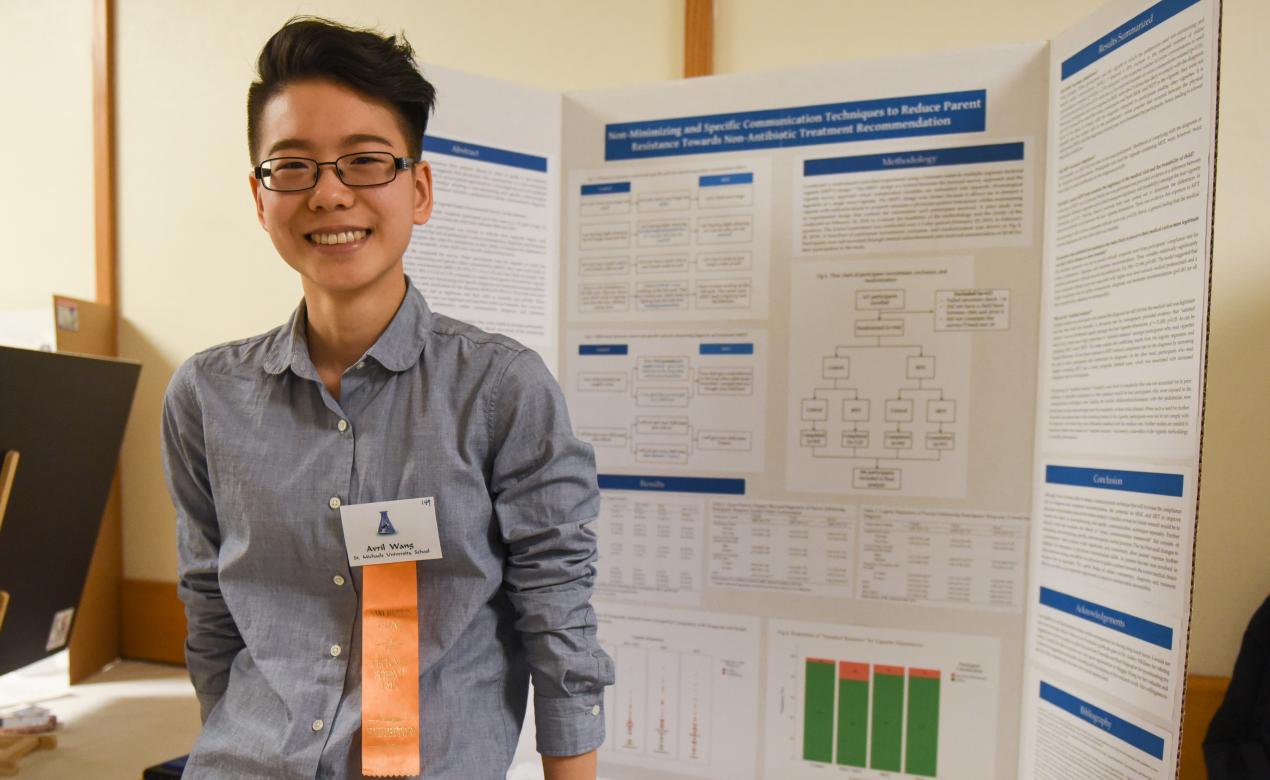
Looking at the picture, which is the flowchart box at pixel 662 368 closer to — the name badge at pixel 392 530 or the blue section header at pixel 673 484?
the blue section header at pixel 673 484

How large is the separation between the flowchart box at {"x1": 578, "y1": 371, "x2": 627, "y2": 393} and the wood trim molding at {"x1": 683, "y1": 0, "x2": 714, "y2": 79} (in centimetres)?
77

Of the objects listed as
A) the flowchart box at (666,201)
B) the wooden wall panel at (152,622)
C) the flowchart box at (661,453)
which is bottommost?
the wooden wall panel at (152,622)

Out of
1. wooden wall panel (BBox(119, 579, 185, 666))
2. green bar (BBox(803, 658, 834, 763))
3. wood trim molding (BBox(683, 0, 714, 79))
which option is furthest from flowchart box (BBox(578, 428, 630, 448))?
wooden wall panel (BBox(119, 579, 185, 666))

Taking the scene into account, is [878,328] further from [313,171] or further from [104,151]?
[104,151]

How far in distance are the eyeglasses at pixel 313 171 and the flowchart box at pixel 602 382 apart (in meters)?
0.72

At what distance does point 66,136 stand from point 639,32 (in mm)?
1676

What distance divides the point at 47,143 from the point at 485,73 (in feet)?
4.32

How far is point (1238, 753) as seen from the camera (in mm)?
1420

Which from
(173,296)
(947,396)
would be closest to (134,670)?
(173,296)

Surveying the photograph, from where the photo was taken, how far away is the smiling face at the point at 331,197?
89 centimetres

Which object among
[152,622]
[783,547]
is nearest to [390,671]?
[783,547]

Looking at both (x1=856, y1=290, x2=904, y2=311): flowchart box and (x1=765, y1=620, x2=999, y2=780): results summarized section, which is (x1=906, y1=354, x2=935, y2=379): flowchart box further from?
(x1=765, y1=620, x2=999, y2=780): results summarized section

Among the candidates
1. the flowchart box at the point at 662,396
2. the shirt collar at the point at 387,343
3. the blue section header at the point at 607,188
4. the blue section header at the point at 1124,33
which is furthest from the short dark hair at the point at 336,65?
the blue section header at the point at 1124,33

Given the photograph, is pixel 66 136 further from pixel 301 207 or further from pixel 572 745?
pixel 572 745
